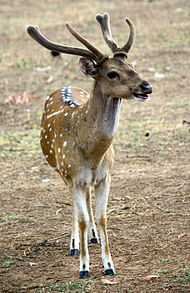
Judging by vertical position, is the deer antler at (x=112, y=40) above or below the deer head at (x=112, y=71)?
above

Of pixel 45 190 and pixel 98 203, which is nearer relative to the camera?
pixel 98 203

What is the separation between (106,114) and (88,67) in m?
0.46

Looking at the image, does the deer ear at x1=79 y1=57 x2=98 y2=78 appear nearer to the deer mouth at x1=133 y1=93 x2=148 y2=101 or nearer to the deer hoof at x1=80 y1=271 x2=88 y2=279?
the deer mouth at x1=133 y1=93 x2=148 y2=101

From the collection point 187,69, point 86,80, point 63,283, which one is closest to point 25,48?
point 86,80

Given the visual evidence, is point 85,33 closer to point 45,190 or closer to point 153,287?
point 45,190

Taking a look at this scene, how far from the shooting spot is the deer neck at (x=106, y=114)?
5.02 metres

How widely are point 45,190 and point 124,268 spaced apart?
2764 millimetres

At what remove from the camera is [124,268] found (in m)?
5.34

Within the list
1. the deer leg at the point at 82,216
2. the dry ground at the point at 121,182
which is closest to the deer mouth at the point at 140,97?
the deer leg at the point at 82,216

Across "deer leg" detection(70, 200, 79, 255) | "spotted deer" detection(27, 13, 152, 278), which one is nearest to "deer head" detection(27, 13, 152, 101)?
"spotted deer" detection(27, 13, 152, 278)

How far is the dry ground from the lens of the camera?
5.32 m

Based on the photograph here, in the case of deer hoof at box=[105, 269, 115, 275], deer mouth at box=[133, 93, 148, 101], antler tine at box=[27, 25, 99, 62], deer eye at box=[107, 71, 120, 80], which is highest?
antler tine at box=[27, 25, 99, 62]

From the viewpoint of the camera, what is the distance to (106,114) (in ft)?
16.5

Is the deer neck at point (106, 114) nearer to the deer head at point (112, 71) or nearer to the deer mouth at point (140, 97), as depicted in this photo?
the deer head at point (112, 71)
